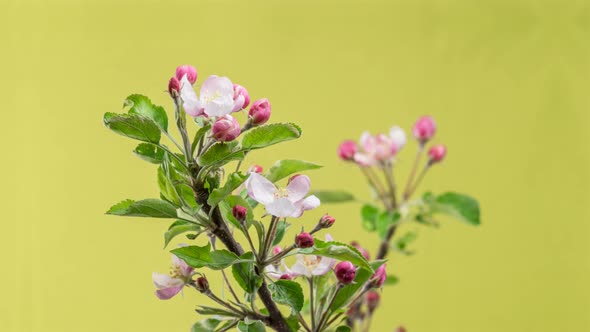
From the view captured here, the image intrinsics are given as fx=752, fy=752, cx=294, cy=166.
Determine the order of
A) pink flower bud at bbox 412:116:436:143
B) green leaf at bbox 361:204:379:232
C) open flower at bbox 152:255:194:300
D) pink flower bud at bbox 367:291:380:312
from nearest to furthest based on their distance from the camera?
open flower at bbox 152:255:194:300 → pink flower bud at bbox 367:291:380:312 → green leaf at bbox 361:204:379:232 → pink flower bud at bbox 412:116:436:143

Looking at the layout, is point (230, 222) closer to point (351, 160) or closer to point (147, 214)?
point (147, 214)

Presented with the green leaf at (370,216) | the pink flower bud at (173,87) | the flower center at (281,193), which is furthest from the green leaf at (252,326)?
the green leaf at (370,216)

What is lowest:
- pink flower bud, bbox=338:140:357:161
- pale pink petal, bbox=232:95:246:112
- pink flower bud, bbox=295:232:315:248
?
pink flower bud, bbox=295:232:315:248

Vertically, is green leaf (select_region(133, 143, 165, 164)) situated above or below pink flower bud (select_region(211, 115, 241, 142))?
below

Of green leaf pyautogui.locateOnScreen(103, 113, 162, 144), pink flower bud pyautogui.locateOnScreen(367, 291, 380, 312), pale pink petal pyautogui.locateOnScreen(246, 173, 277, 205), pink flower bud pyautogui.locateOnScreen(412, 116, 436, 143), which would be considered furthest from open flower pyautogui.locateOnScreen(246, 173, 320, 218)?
pink flower bud pyautogui.locateOnScreen(412, 116, 436, 143)

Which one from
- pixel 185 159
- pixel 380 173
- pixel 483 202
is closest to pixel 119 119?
pixel 185 159

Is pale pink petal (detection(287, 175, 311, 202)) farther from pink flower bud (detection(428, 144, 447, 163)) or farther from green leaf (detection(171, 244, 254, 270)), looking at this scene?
pink flower bud (detection(428, 144, 447, 163))

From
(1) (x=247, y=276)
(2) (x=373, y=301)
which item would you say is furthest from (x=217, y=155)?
(2) (x=373, y=301)
